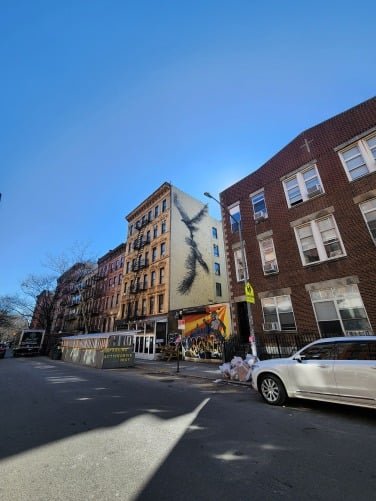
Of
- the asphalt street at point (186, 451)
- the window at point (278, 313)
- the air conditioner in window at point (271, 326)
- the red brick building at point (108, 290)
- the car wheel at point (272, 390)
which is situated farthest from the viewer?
the red brick building at point (108, 290)

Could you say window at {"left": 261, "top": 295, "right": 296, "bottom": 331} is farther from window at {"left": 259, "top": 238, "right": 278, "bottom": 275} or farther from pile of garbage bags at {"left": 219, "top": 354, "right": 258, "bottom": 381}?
pile of garbage bags at {"left": 219, "top": 354, "right": 258, "bottom": 381}

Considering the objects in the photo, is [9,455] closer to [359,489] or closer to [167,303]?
[359,489]

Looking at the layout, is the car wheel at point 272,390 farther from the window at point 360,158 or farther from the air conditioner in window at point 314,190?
the window at point 360,158

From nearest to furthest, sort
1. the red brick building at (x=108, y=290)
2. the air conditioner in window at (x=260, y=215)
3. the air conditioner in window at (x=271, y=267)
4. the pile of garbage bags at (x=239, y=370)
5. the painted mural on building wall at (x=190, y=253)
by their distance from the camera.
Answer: the pile of garbage bags at (x=239, y=370)
the air conditioner in window at (x=271, y=267)
the air conditioner in window at (x=260, y=215)
the painted mural on building wall at (x=190, y=253)
the red brick building at (x=108, y=290)

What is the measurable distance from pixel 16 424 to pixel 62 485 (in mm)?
3075

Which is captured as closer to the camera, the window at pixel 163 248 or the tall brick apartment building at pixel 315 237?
the tall brick apartment building at pixel 315 237

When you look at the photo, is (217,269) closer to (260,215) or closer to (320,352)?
(260,215)

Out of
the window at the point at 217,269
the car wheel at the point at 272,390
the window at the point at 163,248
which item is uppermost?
the window at the point at 163,248

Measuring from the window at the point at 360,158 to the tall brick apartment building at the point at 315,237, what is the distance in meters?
0.04

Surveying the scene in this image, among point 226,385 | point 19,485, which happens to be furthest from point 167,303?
point 19,485

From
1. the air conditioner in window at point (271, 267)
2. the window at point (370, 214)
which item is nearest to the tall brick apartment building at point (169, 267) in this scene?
the air conditioner in window at point (271, 267)

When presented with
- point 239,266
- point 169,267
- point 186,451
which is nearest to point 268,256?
point 239,266

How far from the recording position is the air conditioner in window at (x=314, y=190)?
14461mm

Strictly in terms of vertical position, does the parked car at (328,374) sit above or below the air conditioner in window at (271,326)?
below
